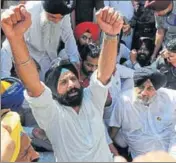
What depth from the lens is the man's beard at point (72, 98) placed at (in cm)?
314

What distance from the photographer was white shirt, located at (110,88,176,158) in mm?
3992

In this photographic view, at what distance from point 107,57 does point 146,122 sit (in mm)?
1276

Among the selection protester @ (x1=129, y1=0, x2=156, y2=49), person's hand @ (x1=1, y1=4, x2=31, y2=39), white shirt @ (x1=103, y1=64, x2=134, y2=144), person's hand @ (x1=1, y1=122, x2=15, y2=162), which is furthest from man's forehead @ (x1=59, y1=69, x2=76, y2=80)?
protester @ (x1=129, y1=0, x2=156, y2=49)

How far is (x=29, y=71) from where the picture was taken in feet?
8.89

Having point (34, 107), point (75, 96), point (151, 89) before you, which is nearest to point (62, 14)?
point (151, 89)

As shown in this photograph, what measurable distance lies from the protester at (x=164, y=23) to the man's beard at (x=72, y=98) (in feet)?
5.56

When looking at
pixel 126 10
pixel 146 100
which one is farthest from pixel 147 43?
pixel 146 100

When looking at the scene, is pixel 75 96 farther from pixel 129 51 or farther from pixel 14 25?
pixel 129 51

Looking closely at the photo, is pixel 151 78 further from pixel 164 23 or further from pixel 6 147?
pixel 6 147

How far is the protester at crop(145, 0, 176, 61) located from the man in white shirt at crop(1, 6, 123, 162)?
5.31ft

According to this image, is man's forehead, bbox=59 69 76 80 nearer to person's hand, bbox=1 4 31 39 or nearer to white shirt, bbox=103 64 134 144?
person's hand, bbox=1 4 31 39

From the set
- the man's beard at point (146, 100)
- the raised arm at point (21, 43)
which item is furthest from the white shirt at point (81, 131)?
the man's beard at point (146, 100)

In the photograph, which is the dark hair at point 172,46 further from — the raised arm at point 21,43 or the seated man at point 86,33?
the raised arm at point 21,43

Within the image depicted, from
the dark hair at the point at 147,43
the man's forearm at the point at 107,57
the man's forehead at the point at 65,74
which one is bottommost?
the dark hair at the point at 147,43
